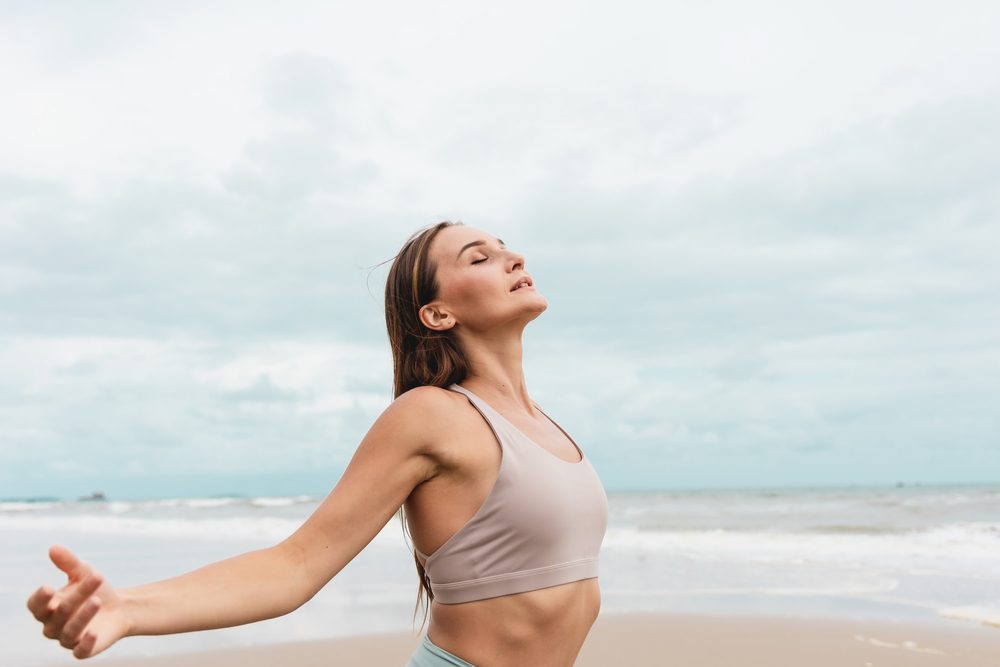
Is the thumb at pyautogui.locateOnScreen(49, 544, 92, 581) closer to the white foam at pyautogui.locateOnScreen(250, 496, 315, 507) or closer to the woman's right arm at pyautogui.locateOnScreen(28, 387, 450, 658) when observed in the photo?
the woman's right arm at pyautogui.locateOnScreen(28, 387, 450, 658)

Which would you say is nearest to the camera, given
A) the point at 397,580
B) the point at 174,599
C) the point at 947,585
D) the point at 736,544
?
the point at 174,599

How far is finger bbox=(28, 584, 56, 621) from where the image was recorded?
3.84ft

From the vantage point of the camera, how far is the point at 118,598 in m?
1.34

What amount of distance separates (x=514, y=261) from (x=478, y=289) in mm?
173

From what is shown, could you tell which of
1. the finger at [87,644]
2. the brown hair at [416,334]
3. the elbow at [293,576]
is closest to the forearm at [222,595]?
the elbow at [293,576]

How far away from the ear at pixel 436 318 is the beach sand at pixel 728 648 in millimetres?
4273

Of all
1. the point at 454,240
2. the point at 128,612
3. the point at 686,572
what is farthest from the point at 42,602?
the point at 686,572

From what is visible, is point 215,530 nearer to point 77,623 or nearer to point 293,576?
point 293,576

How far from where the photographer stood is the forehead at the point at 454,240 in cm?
224

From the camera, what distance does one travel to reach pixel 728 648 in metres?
6.48

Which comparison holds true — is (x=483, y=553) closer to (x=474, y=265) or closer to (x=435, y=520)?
(x=435, y=520)

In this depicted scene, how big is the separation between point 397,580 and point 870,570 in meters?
6.86

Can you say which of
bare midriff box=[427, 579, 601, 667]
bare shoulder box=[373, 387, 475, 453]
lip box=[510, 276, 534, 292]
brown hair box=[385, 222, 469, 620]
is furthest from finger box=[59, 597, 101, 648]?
lip box=[510, 276, 534, 292]

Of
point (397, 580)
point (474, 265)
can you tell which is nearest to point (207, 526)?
point (397, 580)
